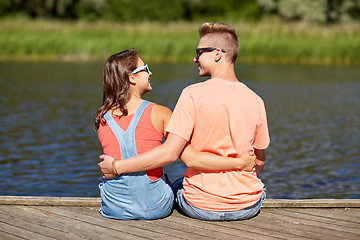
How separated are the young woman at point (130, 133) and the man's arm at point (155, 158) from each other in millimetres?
88

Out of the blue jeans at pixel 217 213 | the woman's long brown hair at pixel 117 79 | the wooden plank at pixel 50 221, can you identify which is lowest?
the wooden plank at pixel 50 221

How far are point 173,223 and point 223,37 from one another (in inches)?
46.1

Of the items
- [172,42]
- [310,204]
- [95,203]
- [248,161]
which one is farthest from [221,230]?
[172,42]

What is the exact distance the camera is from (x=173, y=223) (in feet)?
12.3

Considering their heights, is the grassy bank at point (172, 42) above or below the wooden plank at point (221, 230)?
below

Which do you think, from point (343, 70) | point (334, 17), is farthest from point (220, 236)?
point (334, 17)

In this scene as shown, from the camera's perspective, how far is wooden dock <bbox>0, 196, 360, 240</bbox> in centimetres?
354

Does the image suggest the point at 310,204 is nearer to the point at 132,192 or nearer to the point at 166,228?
the point at 166,228

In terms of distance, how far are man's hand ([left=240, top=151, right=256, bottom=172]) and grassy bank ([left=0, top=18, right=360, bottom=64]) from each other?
22812 mm

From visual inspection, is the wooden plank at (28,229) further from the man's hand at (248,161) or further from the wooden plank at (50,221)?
the man's hand at (248,161)

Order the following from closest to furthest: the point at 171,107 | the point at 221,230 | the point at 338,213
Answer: the point at 221,230 → the point at 338,213 → the point at 171,107

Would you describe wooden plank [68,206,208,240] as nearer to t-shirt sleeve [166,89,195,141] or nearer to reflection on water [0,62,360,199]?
t-shirt sleeve [166,89,195,141]

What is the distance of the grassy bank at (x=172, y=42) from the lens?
2591 centimetres

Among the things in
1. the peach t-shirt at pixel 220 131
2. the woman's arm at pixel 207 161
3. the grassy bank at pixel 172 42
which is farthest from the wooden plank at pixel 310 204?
the grassy bank at pixel 172 42
